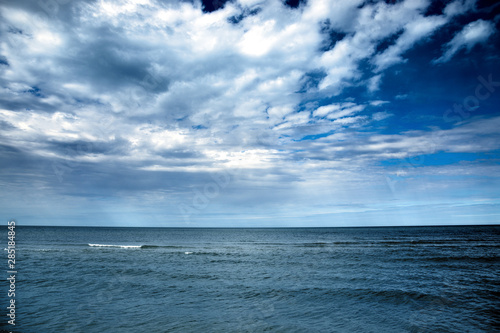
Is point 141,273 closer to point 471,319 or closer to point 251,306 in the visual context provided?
point 251,306

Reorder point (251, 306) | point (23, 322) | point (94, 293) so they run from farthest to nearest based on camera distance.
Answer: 1. point (94, 293)
2. point (251, 306)
3. point (23, 322)

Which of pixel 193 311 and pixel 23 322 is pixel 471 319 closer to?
pixel 193 311

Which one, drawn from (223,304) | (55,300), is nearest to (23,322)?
(55,300)

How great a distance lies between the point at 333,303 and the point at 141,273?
1665 centimetres

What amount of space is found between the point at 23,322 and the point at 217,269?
16.2m

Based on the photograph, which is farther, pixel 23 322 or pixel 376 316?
pixel 376 316

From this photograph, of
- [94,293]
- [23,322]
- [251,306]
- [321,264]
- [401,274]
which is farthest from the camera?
[321,264]

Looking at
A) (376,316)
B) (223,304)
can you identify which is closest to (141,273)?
(223,304)

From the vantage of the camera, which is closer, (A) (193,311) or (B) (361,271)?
(A) (193,311)

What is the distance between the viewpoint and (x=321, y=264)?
28.9 metres

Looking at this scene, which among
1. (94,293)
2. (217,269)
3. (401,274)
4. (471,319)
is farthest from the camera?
(217,269)

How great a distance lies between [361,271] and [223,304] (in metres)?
15.1

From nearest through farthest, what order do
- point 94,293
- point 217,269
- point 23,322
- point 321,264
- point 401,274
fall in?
point 23,322, point 94,293, point 401,274, point 217,269, point 321,264

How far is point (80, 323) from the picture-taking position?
12164 millimetres
